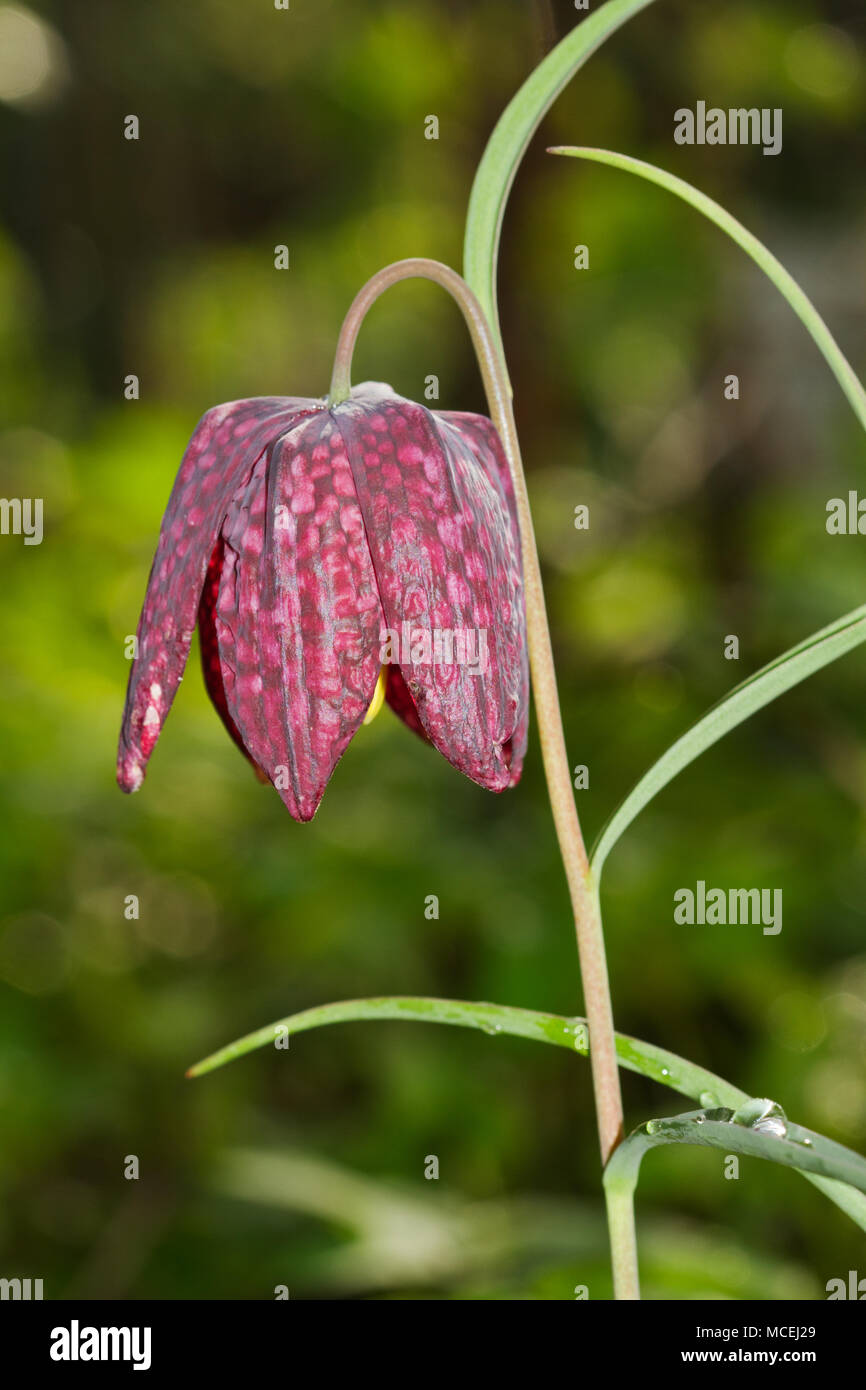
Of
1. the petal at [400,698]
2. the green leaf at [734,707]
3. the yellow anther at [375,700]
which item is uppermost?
the petal at [400,698]

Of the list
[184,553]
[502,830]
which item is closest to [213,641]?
[184,553]

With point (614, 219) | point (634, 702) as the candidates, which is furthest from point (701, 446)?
point (634, 702)

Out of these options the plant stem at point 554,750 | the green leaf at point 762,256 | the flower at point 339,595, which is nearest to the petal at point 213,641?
the flower at point 339,595

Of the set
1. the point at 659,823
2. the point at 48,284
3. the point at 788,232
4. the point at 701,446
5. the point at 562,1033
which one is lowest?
the point at 562,1033

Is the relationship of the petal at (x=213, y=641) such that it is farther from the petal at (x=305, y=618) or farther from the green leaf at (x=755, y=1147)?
the green leaf at (x=755, y=1147)

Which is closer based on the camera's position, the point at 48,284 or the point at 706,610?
the point at 706,610
